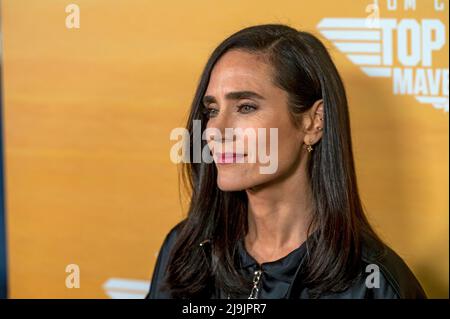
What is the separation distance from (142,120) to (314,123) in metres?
0.57

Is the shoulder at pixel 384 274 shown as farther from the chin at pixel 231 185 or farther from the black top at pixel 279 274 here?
the chin at pixel 231 185

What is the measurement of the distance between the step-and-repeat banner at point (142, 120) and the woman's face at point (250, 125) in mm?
370

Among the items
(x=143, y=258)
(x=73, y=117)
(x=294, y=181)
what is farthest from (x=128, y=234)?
(x=294, y=181)

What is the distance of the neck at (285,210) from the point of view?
1521mm

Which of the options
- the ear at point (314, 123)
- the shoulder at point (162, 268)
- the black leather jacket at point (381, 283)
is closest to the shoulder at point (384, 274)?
the black leather jacket at point (381, 283)

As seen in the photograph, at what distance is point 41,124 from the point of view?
1.95 m

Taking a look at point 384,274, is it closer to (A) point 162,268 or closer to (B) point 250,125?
(B) point 250,125

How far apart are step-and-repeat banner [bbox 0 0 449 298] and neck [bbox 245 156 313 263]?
395 millimetres

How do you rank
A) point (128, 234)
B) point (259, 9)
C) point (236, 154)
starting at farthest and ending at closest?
1. point (128, 234)
2. point (259, 9)
3. point (236, 154)

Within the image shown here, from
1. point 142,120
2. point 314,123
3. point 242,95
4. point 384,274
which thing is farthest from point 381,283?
point 142,120

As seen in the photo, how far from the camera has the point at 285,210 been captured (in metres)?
1.53

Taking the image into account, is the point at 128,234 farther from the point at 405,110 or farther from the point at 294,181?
the point at 405,110
